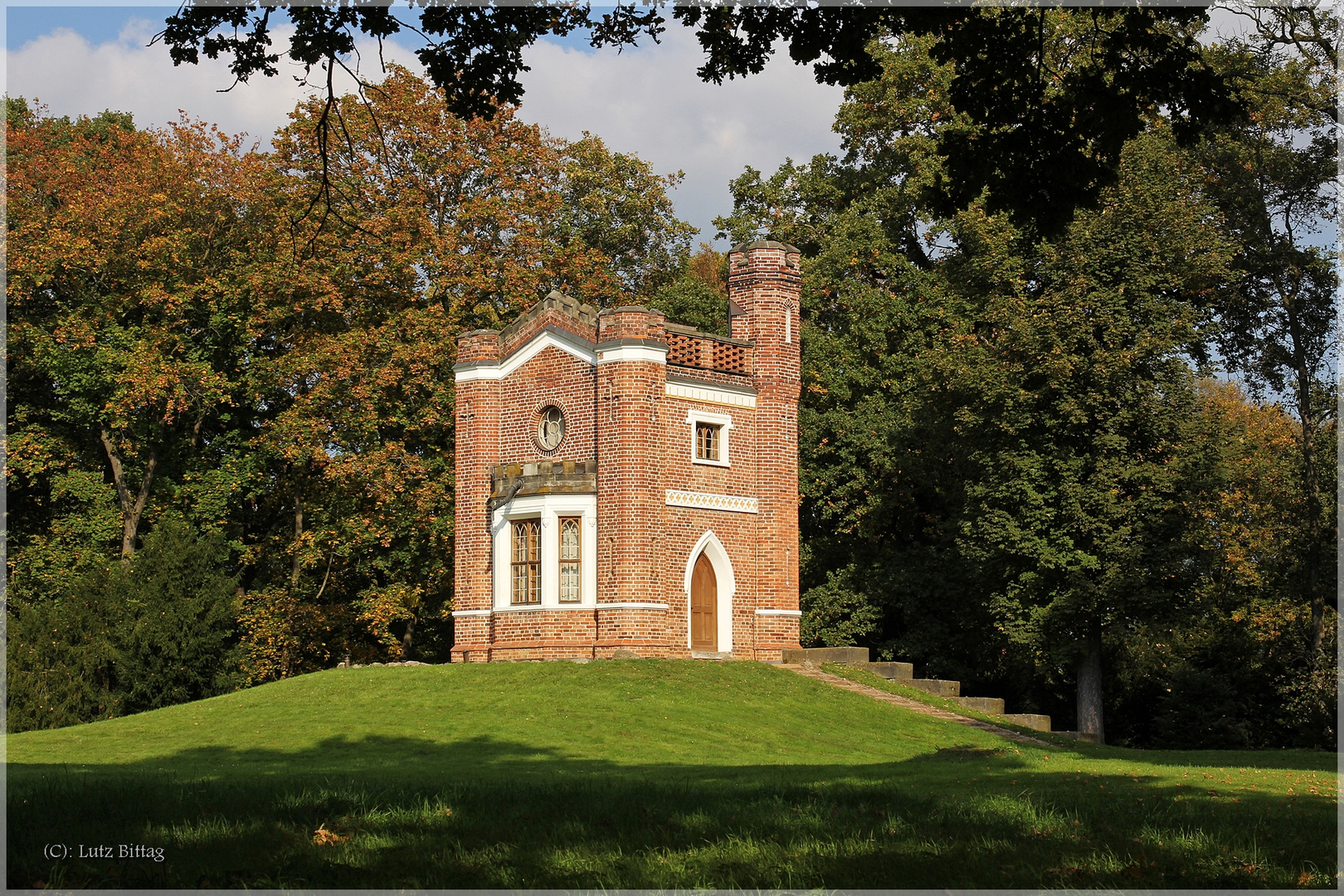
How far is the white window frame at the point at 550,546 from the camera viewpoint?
1147 inches

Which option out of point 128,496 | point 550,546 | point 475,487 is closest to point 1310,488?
point 550,546

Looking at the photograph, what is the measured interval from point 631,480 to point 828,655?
6.34 m

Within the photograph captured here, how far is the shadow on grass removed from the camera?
7.88m

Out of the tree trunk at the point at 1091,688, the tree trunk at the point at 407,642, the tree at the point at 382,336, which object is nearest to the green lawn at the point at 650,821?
the tree trunk at the point at 1091,688

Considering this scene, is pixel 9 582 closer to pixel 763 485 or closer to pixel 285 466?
pixel 285 466

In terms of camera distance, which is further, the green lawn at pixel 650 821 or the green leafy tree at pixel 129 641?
the green leafy tree at pixel 129 641

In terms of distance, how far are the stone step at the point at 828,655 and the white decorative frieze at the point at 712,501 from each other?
11.2ft

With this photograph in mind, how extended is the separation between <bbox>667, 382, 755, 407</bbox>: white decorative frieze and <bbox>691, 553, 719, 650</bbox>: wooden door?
3.58m

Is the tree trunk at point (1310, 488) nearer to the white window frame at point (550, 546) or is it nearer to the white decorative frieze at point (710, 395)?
the white decorative frieze at point (710, 395)

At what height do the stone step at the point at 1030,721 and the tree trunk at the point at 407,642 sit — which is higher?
the tree trunk at the point at 407,642

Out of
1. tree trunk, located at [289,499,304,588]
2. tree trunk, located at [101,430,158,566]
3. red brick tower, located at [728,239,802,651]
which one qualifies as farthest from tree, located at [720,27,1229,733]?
tree trunk, located at [101,430,158,566]

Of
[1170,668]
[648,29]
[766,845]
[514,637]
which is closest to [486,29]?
[648,29]

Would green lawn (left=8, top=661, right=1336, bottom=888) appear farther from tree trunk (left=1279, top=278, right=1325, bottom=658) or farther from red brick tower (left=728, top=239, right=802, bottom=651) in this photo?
tree trunk (left=1279, top=278, right=1325, bottom=658)

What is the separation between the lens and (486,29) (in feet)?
38.8
